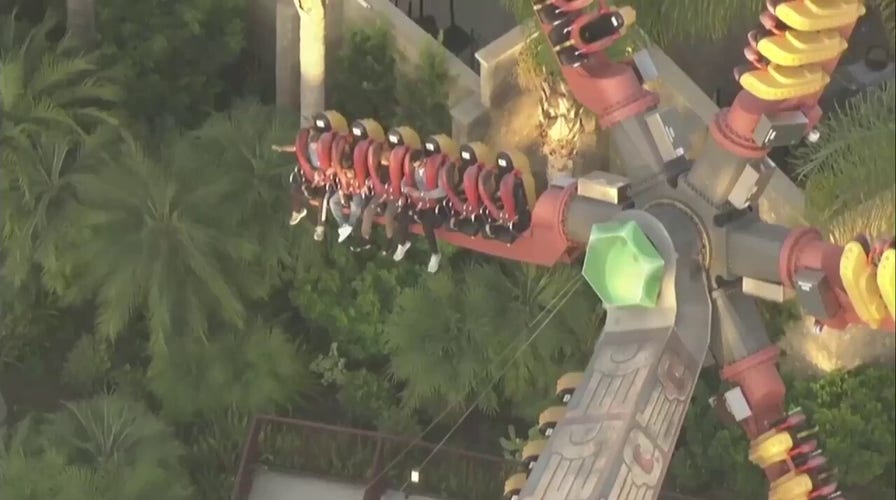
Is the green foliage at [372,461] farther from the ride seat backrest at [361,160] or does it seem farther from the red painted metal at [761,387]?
the red painted metal at [761,387]

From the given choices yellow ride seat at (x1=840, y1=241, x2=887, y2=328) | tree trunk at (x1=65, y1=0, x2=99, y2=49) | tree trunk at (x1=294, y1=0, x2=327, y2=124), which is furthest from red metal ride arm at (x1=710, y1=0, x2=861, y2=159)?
tree trunk at (x1=65, y1=0, x2=99, y2=49)

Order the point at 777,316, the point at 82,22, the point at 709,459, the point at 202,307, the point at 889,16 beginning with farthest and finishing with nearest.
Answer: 1. the point at 82,22
2. the point at 202,307
3. the point at 709,459
4. the point at 777,316
5. the point at 889,16

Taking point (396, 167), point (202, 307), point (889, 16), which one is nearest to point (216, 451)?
point (202, 307)

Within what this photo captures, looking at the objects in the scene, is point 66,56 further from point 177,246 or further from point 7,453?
point 7,453

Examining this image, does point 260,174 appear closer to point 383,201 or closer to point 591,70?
point 383,201

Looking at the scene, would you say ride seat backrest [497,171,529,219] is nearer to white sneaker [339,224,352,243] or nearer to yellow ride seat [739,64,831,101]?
white sneaker [339,224,352,243]

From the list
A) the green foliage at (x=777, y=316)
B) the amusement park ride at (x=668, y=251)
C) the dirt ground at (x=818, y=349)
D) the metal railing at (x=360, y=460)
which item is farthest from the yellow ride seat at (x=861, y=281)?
the metal railing at (x=360, y=460)
